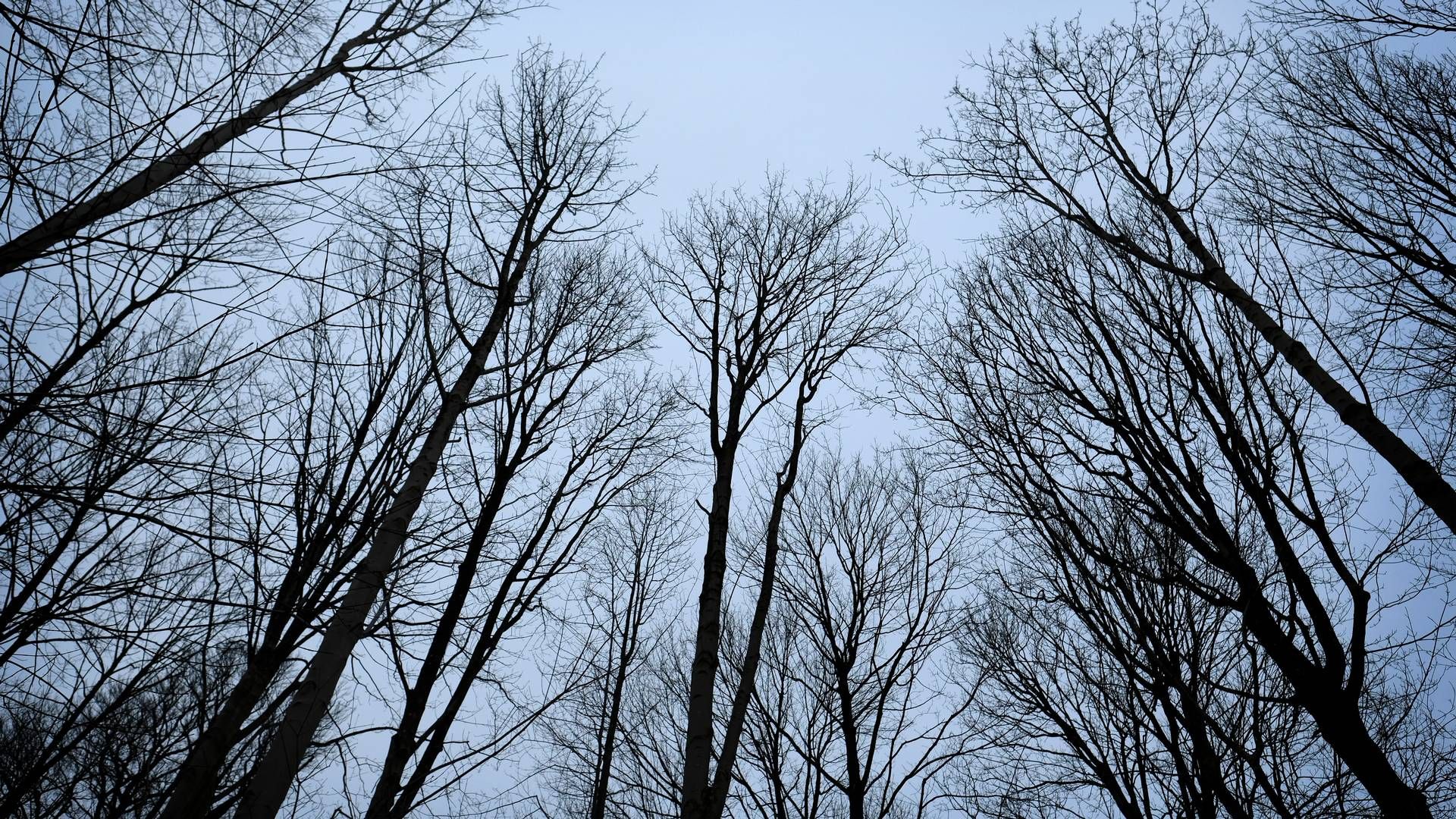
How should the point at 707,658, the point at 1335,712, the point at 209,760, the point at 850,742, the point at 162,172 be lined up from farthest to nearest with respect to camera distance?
the point at 850,742
the point at 707,658
the point at 1335,712
the point at 209,760
the point at 162,172

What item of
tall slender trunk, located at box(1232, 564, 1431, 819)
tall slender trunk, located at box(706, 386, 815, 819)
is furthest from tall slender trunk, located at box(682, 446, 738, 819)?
tall slender trunk, located at box(1232, 564, 1431, 819)

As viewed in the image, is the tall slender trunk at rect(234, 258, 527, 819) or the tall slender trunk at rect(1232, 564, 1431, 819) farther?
the tall slender trunk at rect(1232, 564, 1431, 819)

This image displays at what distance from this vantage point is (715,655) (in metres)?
4.30

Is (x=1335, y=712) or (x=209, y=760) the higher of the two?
(x=1335, y=712)

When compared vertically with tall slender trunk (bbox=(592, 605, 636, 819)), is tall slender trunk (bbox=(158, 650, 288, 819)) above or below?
below

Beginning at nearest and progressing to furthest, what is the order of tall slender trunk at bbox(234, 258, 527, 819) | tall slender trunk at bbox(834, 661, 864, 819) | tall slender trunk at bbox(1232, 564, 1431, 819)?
tall slender trunk at bbox(234, 258, 527, 819) < tall slender trunk at bbox(1232, 564, 1431, 819) < tall slender trunk at bbox(834, 661, 864, 819)

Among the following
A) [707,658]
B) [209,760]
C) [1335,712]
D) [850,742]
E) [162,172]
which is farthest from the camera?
[850,742]

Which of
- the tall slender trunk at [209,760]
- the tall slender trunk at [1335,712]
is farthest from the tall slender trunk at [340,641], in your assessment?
the tall slender trunk at [1335,712]

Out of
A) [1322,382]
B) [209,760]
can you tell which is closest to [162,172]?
[209,760]

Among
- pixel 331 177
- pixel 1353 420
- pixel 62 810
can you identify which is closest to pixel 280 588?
pixel 62 810

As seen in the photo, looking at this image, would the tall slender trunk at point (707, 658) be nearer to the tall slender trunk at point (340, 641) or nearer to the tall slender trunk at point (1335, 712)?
the tall slender trunk at point (340, 641)

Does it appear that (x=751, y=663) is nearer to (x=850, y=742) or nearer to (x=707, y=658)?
(x=707, y=658)

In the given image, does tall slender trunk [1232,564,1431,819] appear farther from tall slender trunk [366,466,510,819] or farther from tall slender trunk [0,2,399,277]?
tall slender trunk [0,2,399,277]

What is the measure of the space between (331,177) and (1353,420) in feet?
15.3
